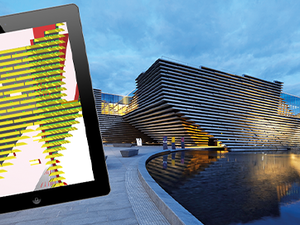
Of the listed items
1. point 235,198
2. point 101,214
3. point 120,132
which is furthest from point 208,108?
point 101,214

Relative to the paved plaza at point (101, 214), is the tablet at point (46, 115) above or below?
above

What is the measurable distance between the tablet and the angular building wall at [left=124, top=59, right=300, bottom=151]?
22.5m

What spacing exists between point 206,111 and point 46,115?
27265 mm

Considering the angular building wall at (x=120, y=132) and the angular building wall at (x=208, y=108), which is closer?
the angular building wall at (x=208, y=108)

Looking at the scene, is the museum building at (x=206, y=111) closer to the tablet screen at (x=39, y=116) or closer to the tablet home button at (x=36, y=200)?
the tablet screen at (x=39, y=116)

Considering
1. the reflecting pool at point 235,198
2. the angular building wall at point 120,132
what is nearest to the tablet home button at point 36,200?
the reflecting pool at point 235,198

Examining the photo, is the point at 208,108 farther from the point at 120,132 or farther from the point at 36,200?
the point at 36,200

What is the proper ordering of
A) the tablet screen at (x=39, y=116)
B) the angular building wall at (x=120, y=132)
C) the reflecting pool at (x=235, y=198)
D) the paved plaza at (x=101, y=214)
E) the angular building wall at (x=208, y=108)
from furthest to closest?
the angular building wall at (x=120, y=132)
the angular building wall at (x=208, y=108)
the reflecting pool at (x=235, y=198)
the paved plaza at (x=101, y=214)
the tablet screen at (x=39, y=116)

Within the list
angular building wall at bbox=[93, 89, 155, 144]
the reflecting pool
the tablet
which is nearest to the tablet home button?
the tablet

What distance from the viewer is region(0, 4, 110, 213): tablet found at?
2.33 feet

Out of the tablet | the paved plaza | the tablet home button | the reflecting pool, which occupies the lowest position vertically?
the reflecting pool

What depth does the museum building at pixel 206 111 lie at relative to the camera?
81.7ft

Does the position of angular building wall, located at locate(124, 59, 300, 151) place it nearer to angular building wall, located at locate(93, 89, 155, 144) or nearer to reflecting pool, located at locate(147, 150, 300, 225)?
angular building wall, located at locate(93, 89, 155, 144)

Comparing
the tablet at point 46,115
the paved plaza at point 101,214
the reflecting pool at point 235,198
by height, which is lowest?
the reflecting pool at point 235,198
